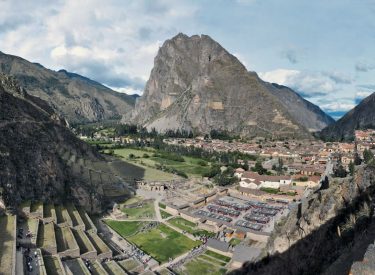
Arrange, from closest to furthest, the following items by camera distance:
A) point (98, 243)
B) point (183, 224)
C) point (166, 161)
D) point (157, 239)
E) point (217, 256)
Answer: point (217, 256), point (98, 243), point (157, 239), point (183, 224), point (166, 161)

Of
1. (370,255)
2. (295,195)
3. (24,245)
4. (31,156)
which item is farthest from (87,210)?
(370,255)

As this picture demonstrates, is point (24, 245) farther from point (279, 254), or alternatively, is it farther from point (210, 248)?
point (279, 254)

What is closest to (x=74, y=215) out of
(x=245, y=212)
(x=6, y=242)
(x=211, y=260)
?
(x=6, y=242)

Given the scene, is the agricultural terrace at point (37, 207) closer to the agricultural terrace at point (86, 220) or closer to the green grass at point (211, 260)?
the agricultural terrace at point (86, 220)

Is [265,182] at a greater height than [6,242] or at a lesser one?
greater

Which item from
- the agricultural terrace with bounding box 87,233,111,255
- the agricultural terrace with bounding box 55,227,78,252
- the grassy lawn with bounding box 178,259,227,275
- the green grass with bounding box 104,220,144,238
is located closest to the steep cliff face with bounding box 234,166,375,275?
the grassy lawn with bounding box 178,259,227,275

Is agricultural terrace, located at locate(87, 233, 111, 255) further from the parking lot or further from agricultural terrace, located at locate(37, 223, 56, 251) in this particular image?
the parking lot

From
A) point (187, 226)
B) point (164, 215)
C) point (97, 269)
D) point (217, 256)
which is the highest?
point (164, 215)

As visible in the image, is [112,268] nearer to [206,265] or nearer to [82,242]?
[82,242]
